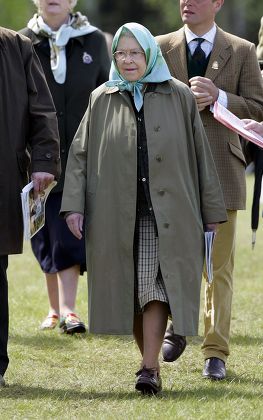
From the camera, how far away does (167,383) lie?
24.3ft

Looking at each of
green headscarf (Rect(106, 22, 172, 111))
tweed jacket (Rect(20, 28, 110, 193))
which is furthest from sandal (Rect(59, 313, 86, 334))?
green headscarf (Rect(106, 22, 172, 111))

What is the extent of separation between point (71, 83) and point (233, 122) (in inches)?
86.8

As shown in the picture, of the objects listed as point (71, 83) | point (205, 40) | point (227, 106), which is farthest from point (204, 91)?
point (71, 83)

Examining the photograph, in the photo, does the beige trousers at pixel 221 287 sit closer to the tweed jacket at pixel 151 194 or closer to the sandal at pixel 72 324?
the tweed jacket at pixel 151 194

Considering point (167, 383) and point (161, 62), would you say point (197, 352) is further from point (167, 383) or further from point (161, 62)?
point (161, 62)

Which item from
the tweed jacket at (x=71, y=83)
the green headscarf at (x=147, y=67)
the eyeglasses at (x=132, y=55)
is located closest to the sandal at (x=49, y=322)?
the tweed jacket at (x=71, y=83)

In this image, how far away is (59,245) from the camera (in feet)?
30.9

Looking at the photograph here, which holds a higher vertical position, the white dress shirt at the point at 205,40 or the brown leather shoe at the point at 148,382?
the white dress shirt at the point at 205,40

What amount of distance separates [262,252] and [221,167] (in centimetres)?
635

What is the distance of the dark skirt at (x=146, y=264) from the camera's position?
696cm

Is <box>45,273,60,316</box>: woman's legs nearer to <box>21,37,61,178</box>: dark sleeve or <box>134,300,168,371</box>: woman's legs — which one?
<box>21,37,61,178</box>: dark sleeve

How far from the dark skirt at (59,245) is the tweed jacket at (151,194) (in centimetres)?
234

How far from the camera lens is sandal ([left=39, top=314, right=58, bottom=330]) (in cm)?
939

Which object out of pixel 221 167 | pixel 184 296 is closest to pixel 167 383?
pixel 184 296
